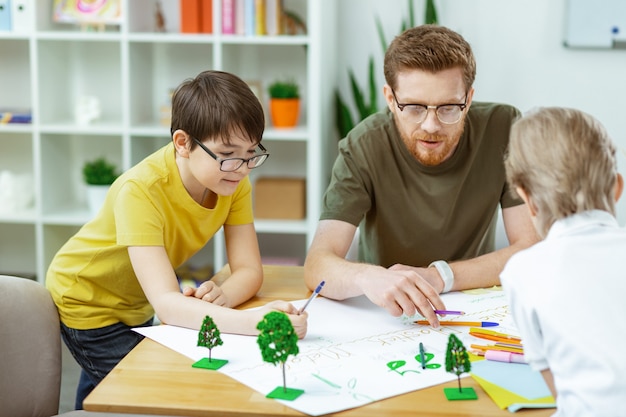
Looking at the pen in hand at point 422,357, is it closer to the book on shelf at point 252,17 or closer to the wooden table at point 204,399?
the wooden table at point 204,399

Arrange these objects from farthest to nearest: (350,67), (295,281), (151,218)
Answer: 1. (350,67)
2. (295,281)
3. (151,218)

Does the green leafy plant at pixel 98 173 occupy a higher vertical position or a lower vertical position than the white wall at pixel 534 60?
lower

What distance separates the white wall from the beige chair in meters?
2.43

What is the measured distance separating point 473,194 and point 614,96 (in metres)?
1.79

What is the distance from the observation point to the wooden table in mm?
1138

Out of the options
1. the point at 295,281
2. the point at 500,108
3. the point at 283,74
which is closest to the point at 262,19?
the point at 283,74

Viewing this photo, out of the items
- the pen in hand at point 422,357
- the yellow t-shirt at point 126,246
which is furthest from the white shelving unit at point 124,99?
the pen in hand at point 422,357

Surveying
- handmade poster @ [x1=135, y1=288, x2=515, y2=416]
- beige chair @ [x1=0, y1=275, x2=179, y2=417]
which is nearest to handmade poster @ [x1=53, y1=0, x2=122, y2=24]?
beige chair @ [x1=0, y1=275, x2=179, y2=417]

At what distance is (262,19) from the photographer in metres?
3.43

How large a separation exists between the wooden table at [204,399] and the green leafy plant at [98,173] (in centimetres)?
241

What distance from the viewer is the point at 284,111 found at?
3.52 metres

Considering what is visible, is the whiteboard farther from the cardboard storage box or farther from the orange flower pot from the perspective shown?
the cardboard storage box

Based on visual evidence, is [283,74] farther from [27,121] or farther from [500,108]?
[500,108]

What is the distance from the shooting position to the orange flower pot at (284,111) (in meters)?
3.51
